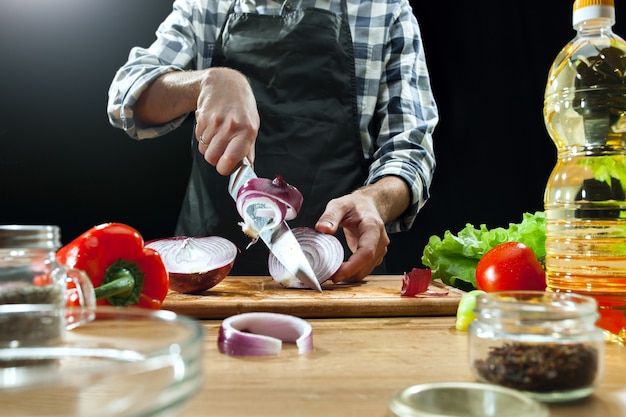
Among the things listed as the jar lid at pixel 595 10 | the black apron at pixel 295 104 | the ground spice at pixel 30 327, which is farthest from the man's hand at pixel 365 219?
the ground spice at pixel 30 327

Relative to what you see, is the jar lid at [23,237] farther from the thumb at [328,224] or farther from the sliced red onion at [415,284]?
the thumb at [328,224]

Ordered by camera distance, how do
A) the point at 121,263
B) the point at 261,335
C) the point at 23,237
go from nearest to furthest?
the point at 23,237 < the point at 261,335 < the point at 121,263

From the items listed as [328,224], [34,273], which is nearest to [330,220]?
[328,224]

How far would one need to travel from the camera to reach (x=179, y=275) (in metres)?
1.51

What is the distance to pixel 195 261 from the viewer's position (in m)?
1.57

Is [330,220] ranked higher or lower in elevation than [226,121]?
lower

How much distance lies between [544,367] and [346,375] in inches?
10.0

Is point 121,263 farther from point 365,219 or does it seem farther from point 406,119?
point 406,119

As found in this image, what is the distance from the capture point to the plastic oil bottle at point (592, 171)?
1119mm

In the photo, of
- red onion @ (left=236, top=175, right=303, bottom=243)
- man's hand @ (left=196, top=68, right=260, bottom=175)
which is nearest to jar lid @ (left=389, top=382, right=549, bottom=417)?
red onion @ (left=236, top=175, right=303, bottom=243)

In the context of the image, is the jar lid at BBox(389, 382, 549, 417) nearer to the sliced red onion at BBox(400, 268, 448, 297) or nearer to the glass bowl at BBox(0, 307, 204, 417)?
the glass bowl at BBox(0, 307, 204, 417)

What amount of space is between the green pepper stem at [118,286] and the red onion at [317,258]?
0.46 m

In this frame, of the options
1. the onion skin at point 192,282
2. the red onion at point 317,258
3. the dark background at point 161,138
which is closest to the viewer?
the onion skin at point 192,282

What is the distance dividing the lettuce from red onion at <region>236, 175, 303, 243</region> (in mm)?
428
